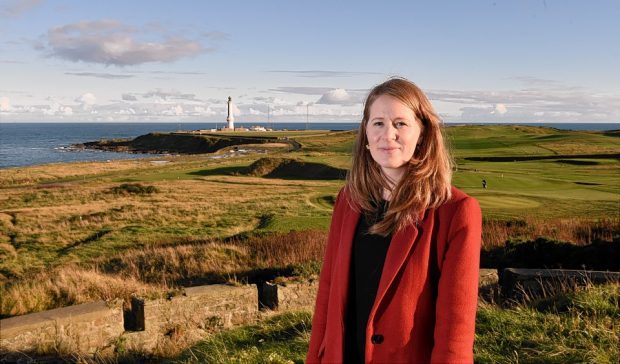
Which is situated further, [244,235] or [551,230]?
[244,235]

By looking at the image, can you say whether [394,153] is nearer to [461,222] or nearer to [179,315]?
[461,222]

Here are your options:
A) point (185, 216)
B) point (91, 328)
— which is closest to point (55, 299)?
point (91, 328)

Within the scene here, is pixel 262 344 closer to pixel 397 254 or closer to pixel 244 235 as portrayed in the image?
pixel 397 254

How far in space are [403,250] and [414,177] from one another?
41cm

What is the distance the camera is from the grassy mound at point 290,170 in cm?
3956

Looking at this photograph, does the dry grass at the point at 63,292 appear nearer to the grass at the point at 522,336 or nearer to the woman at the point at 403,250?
the grass at the point at 522,336

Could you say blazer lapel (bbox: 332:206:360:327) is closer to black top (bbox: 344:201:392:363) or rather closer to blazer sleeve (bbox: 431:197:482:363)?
black top (bbox: 344:201:392:363)

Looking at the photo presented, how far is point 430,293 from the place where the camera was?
117 inches

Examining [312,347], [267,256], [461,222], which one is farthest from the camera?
[267,256]

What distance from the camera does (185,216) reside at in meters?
23.2

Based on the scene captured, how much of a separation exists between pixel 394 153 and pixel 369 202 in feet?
1.24

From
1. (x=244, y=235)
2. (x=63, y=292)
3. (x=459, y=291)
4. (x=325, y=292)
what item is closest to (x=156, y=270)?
(x=63, y=292)

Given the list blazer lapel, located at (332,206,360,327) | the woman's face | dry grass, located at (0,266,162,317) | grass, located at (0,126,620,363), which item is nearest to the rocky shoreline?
grass, located at (0,126,620,363)

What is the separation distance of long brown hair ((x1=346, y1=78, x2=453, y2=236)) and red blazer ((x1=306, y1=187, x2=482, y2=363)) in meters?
0.07
